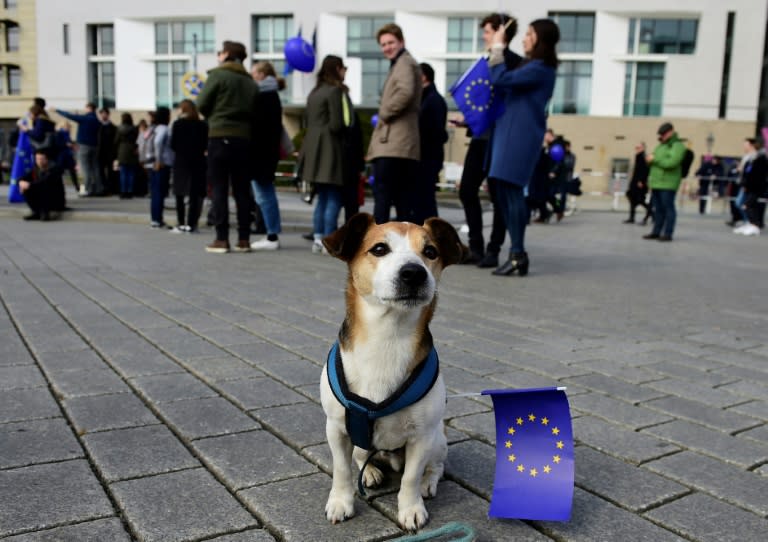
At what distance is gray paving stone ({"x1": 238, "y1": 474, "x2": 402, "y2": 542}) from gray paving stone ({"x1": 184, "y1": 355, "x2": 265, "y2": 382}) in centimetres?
118

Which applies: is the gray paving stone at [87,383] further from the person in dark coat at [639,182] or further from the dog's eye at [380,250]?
the person in dark coat at [639,182]

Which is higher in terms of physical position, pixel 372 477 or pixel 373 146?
Result: pixel 373 146

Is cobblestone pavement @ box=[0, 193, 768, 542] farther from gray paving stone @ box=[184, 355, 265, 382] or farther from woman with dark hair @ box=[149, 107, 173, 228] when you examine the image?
woman with dark hair @ box=[149, 107, 173, 228]

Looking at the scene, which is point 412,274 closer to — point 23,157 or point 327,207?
point 327,207

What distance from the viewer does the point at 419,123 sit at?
788 centimetres

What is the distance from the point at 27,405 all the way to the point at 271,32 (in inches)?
1737

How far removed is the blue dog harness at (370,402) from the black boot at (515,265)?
16.6 feet

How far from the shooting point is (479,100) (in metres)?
6.86

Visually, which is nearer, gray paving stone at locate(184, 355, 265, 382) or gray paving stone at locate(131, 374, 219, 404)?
gray paving stone at locate(131, 374, 219, 404)

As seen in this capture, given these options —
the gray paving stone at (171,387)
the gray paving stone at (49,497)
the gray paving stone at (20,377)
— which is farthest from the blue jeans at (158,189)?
the gray paving stone at (49,497)

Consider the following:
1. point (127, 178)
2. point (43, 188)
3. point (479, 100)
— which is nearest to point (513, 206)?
point (479, 100)

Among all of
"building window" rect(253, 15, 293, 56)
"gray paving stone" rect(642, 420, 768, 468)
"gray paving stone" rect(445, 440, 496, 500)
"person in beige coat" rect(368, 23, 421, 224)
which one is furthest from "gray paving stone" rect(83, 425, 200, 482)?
"building window" rect(253, 15, 293, 56)

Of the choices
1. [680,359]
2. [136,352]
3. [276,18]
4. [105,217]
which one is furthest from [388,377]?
[276,18]

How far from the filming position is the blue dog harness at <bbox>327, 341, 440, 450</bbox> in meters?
1.93
